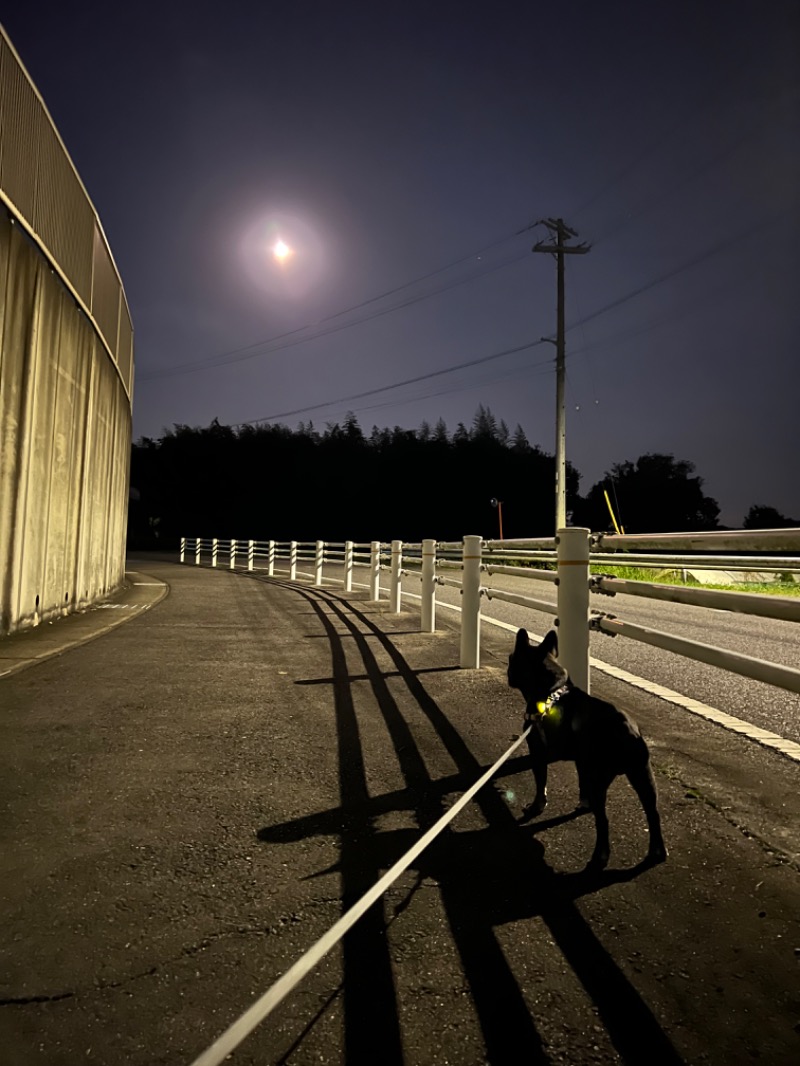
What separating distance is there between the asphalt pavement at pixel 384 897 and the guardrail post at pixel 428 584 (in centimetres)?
294

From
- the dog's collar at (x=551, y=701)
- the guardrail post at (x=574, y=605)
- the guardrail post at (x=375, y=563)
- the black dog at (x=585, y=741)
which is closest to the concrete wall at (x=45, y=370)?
the guardrail post at (x=375, y=563)

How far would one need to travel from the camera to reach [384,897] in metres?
1.92

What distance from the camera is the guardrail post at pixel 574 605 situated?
11.1 feet

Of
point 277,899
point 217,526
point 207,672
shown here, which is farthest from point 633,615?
point 217,526

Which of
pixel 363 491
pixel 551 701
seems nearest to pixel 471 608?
pixel 551 701

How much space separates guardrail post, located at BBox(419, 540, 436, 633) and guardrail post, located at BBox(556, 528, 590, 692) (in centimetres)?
321

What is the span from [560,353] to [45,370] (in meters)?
20.5

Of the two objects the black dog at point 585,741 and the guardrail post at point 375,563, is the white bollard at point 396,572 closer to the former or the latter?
the guardrail post at point 375,563

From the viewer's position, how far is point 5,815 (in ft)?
8.04

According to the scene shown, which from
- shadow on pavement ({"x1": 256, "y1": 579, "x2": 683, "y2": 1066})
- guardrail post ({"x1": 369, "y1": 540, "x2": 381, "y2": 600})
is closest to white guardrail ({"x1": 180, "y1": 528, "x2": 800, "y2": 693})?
shadow on pavement ({"x1": 256, "y1": 579, "x2": 683, "y2": 1066})

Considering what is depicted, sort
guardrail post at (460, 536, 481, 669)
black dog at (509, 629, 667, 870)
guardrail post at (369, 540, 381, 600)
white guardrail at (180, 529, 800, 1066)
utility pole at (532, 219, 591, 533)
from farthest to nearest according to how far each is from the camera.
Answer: utility pole at (532, 219, 591, 533), guardrail post at (369, 540, 381, 600), guardrail post at (460, 536, 481, 669), black dog at (509, 629, 667, 870), white guardrail at (180, 529, 800, 1066)

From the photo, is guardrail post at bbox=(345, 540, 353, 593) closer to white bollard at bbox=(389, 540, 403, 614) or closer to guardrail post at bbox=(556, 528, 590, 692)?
white bollard at bbox=(389, 540, 403, 614)

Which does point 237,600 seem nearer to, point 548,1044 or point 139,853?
point 139,853

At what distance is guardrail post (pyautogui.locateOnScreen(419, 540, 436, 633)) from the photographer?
681 cm
